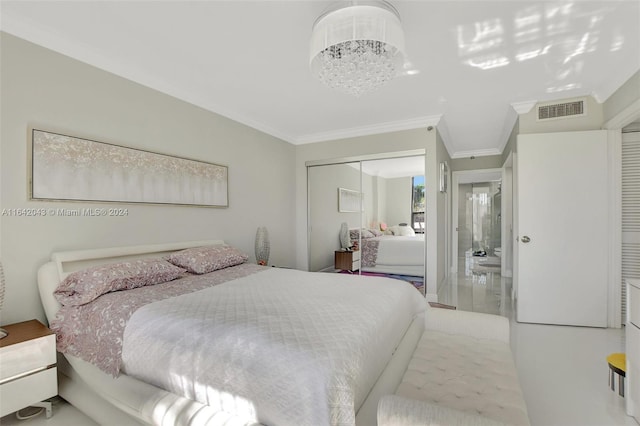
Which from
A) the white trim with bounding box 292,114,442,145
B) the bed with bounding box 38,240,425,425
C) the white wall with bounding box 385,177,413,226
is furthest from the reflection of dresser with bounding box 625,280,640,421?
the white trim with bounding box 292,114,442,145

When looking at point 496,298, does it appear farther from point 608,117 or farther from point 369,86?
point 369,86

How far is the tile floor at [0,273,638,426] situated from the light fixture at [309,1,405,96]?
2.39 meters

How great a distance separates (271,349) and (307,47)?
2208 mm

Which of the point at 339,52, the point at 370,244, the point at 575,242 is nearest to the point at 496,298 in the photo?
the point at 575,242

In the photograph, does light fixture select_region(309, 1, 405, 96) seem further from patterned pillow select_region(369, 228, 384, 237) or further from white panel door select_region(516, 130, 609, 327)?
patterned pillow select_region(369, 228, 384, 237)

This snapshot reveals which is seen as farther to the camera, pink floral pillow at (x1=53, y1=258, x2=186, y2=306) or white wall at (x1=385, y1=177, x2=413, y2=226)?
white wall at (x1=385, y1=177, x2=413, y2=226)

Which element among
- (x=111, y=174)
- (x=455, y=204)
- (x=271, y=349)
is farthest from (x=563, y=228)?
(x=111, y=174)

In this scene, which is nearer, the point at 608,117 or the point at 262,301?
the point at 262,301

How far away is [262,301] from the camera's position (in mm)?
→ 1886

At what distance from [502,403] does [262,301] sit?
1.34 m

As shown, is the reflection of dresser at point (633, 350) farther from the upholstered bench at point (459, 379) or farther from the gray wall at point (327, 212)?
the gray wall at point (327, 212)

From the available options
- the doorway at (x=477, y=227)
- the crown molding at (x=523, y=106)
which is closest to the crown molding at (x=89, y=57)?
the crown molding at (x=523, y=106)

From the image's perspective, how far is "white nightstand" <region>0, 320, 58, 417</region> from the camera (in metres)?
1.61

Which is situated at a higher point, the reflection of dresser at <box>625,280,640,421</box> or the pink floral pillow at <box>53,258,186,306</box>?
the pink floral pillow at <box>53,258,186,306</box>
